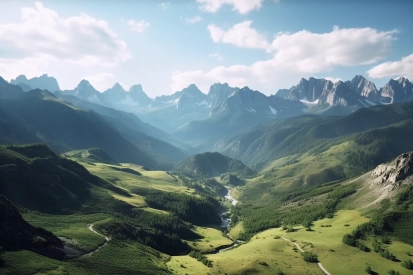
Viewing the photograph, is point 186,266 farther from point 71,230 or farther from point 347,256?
point 347,256

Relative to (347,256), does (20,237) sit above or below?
above

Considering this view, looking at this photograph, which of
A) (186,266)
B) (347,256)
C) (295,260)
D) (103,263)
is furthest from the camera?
(347,256)

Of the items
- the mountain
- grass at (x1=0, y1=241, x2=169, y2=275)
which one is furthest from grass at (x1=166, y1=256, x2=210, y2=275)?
the mountain

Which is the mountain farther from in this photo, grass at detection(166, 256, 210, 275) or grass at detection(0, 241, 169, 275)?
grass at detection(166, 256, 210, 275)

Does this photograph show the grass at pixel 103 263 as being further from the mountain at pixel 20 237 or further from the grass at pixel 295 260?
the grass at pixel 295 260

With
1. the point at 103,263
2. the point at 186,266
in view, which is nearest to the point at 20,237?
the point at 103,263

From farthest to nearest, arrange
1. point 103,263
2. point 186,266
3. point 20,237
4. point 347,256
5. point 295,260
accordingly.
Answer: point 347,256
point 295,260
point 186,266
point 103,263
point 20,237

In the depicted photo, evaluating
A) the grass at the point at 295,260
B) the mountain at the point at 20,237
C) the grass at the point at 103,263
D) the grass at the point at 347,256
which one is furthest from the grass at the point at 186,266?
the grass at the point at 347,256

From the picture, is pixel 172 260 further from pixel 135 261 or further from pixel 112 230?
pixel 112 230

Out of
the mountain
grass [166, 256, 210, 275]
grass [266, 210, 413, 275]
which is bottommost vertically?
grass [166, 256, 210, 275]
